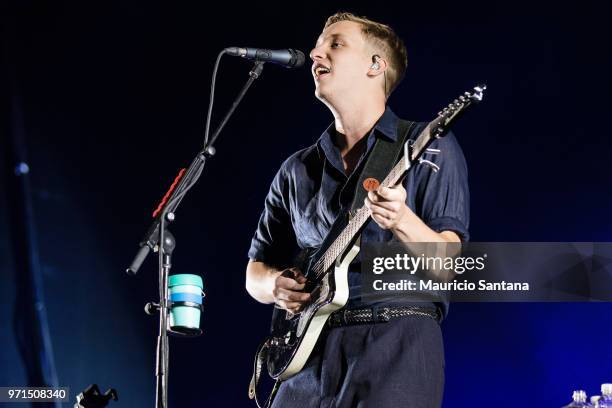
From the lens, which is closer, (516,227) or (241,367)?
(516,227)

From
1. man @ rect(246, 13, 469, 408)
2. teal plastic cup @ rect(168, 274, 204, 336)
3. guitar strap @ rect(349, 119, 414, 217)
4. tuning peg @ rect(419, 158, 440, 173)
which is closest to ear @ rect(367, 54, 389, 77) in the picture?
man @ rect(246, 13, 469, 408)

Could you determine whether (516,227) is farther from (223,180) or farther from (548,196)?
(223,180)

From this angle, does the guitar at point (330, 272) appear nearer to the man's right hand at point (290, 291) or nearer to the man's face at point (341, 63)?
the man's right hand at point (290, 291)

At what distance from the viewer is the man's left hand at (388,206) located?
1.91 metres

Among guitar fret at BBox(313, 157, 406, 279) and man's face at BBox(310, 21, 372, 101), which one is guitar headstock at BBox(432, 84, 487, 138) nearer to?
guitar fret at BBox(313, 157, 406, 279)

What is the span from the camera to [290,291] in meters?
2.42

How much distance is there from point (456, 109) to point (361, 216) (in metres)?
0.40

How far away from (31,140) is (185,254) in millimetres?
971

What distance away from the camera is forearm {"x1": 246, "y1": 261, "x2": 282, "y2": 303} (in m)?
2.53

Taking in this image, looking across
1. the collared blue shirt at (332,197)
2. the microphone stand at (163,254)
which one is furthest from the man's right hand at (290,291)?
the microphone stand at (163,254)

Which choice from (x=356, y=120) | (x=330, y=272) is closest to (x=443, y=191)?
(x=330, y=272)

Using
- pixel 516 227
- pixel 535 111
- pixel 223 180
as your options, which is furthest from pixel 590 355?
pixel 223 180

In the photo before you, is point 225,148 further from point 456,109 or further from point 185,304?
point 456,109

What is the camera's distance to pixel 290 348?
7.55 ft
